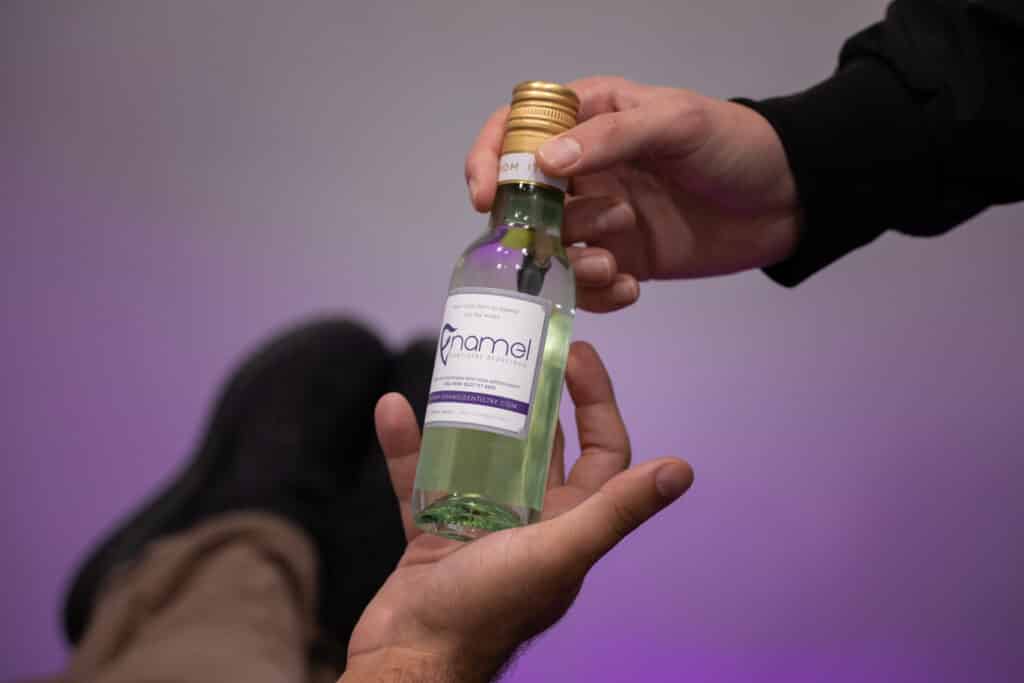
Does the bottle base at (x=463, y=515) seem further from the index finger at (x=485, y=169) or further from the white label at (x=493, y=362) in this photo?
the index finger at (x=485, y=169)

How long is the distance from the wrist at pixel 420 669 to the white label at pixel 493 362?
0.57ft

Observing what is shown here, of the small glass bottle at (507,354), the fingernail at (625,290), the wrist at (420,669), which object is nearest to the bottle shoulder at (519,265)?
the small glass bottle at (507,354)

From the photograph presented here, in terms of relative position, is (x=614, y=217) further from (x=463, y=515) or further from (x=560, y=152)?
(x=463, y=515)

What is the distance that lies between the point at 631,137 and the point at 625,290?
0.14 meters

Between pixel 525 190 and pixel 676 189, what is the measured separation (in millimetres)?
228

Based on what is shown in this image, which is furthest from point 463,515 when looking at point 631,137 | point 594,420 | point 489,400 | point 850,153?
point 850,153

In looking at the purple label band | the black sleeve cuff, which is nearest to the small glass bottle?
the purple label band

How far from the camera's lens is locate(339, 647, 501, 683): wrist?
71 cm

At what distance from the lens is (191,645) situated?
4.11ft

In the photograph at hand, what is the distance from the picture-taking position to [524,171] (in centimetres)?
71

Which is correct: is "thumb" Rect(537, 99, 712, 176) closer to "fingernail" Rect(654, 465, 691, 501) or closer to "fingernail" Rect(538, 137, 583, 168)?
"fingernail" Rect(538, 137, 583, 168)

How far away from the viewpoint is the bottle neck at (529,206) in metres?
0.73

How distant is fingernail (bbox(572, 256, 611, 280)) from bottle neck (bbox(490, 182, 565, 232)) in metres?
0.09

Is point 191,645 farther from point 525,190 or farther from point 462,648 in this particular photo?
point 525,190
